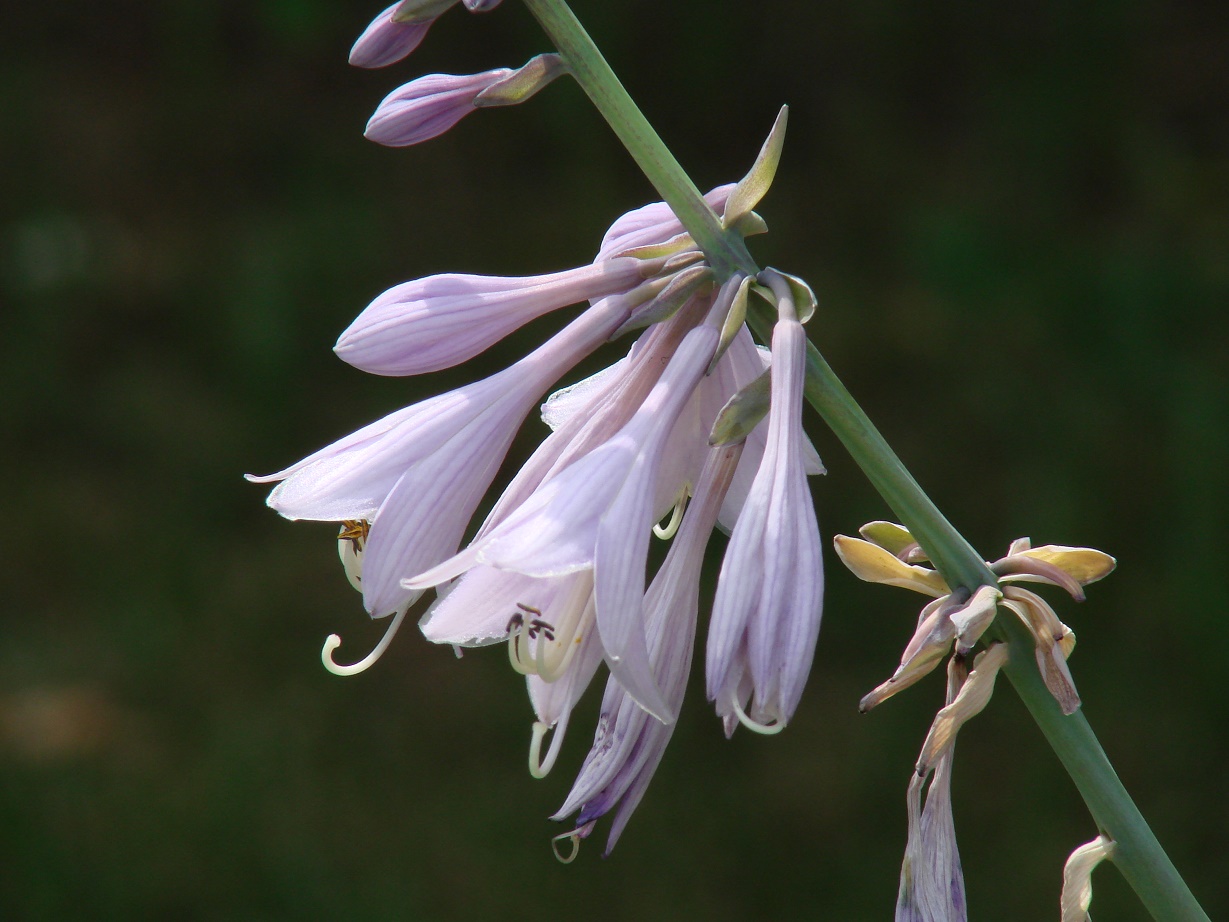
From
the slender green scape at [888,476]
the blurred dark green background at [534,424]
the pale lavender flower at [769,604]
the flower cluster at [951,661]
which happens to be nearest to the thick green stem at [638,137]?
the slender green scape at [888,476]

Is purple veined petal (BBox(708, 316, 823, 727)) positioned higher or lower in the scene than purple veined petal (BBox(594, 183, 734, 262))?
lower

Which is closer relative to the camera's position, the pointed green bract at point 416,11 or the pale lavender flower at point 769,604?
the pale lavender flower at point 769,604

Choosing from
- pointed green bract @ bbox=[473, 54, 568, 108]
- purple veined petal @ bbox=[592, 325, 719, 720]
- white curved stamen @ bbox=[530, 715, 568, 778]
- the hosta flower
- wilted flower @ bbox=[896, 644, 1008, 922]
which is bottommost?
wilted flower @ bbox=[896, 644, 1008, 922]

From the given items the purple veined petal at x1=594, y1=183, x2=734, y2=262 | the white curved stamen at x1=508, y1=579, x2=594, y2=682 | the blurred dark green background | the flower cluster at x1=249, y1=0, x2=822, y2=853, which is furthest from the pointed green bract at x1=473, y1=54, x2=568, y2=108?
the blurred dark green background

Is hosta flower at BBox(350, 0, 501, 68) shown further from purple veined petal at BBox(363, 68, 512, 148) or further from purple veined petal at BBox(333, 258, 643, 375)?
purple veined petal at BBox(333, 258, 643, 375)

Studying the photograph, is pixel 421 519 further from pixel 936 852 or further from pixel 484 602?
pixel 936 852

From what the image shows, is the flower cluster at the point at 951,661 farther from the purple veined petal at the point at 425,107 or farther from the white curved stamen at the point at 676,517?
the purple veined petal at the point at 425,107

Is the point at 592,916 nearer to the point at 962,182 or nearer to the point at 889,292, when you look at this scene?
the point at 889,292
